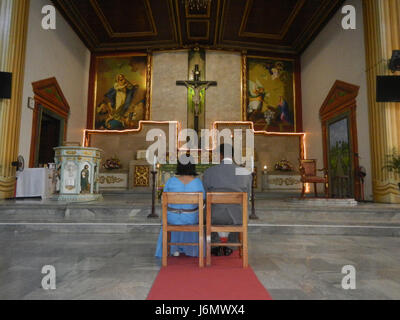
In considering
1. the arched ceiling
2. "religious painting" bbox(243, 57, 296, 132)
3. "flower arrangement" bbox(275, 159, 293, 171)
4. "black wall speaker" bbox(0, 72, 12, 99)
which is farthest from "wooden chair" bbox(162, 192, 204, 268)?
"religious painting" bbox(243, 57, 296, 132)

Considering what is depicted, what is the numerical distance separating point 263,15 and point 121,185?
7.56 metres

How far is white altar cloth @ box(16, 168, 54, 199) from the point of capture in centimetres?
661

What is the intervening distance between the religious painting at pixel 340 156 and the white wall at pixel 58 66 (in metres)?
8.83

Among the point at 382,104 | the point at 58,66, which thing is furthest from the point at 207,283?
the point at 58,66

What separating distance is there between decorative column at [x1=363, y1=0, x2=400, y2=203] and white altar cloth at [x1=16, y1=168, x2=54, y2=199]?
806 centimetres

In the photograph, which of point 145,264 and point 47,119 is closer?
point 145,264

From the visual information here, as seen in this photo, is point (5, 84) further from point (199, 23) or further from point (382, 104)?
point (382, 104)

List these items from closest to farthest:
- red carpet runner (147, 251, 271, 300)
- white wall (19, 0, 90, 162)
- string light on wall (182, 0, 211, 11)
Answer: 1. red carpet runner (147, 251, 271, 300)
2. white wall (19, 0, 90, 162)
3. string light on wall (182, 0, 211, 11)

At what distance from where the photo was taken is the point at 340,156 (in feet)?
27.8

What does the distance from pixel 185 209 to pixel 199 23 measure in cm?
857

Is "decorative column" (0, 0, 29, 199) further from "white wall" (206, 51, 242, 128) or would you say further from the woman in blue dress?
"white wall" (206, 51, 242, 128)

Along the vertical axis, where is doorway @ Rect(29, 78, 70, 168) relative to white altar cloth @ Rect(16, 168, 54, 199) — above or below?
above
